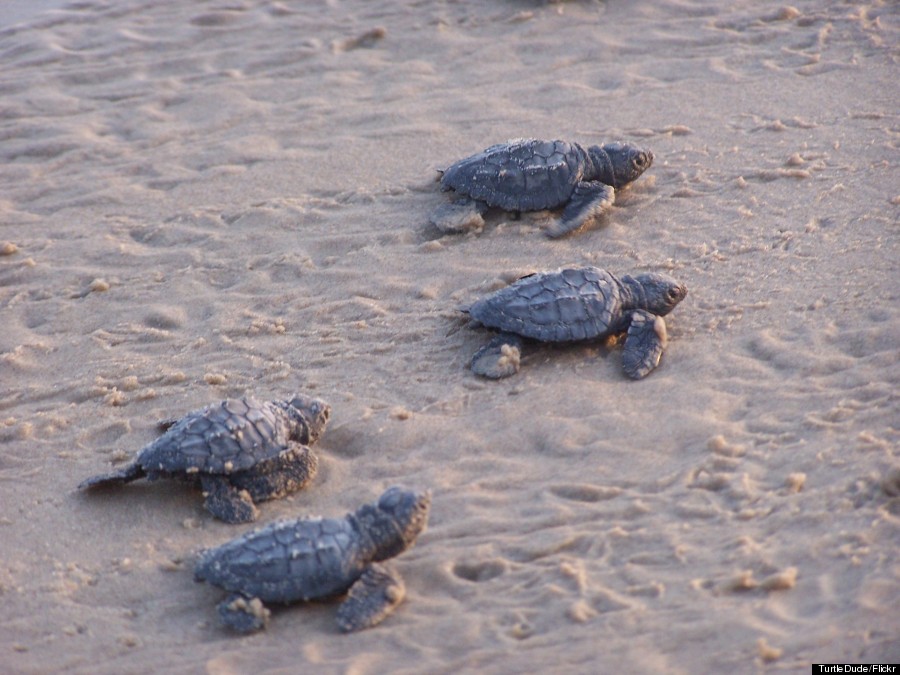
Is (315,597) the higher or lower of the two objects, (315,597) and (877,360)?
the lower

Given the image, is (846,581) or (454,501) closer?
(846,581)

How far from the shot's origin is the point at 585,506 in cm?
310

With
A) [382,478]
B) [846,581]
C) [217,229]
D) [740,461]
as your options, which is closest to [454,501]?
[382,478]

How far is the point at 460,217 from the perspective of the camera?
4.77m

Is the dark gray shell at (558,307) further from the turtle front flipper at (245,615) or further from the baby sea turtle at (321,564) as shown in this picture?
the turtle front flipper at (245,615)

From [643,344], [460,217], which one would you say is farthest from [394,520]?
[460,217]

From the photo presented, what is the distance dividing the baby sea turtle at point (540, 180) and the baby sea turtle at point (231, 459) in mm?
1834

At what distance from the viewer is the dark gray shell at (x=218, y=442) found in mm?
3174

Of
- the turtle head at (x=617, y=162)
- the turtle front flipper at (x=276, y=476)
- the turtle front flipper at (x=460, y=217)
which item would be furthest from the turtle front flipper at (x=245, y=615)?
the turtle head at (x=617, y=162)

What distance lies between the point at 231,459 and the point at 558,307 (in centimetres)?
145

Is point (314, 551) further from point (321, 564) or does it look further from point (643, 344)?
point (643, 344)

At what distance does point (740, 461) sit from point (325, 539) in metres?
1.45

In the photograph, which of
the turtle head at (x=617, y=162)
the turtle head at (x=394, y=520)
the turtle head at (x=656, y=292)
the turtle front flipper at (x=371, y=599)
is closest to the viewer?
the turtle front flipper at (x=371, y=599)

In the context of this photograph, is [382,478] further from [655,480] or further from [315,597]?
[655,480]
